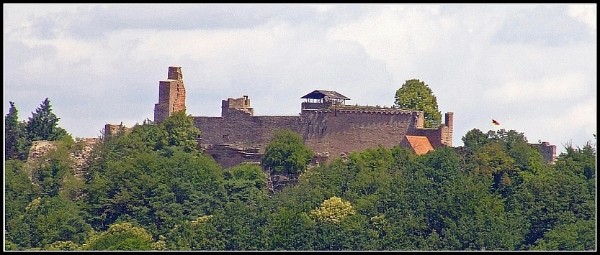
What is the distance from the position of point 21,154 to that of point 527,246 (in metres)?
13.7

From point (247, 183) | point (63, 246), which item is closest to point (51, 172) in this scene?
point (63, 246)

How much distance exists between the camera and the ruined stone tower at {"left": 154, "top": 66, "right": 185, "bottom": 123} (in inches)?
2410

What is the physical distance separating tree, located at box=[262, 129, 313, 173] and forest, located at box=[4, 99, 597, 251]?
3 cm

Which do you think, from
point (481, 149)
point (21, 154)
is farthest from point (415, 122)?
point (21, 154)

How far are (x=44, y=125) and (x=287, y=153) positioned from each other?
7672mm

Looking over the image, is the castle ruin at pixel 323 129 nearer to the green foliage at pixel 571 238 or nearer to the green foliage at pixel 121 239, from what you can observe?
the green foliage at pixel 121 239

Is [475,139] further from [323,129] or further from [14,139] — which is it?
[14,139]

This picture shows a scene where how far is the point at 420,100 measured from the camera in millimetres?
61000

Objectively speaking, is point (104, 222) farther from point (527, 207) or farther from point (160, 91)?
point (527, 207)

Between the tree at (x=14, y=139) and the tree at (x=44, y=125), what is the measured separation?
0.25 meters

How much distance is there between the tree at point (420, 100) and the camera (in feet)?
200

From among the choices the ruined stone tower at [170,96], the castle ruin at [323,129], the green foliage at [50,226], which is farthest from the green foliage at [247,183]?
the green foliage at [50,226]

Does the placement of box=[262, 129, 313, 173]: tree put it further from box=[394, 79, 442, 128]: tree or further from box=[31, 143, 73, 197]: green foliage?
box=[31, 143, 73, 197]: green foliage

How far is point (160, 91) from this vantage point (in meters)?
61.3
